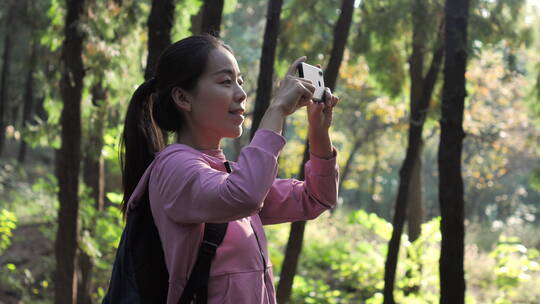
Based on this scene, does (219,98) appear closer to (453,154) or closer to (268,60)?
(268,60)

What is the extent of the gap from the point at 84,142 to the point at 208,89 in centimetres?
536

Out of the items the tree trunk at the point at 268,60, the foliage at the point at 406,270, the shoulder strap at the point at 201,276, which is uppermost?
the tree trunk at the point at 268,60

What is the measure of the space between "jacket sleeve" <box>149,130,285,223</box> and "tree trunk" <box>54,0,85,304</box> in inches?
157

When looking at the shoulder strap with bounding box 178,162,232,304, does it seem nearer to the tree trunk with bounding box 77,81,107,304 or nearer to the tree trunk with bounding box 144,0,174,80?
the tree trunk with bounding box 144,0,174,80

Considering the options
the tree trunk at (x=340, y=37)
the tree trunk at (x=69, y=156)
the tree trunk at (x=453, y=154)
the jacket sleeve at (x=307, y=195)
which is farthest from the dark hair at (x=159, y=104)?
the tree trunk at (x=340, y=37)

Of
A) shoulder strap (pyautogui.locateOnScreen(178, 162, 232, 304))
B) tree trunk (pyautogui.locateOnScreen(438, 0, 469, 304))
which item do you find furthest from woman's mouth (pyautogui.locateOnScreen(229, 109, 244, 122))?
tree trunk (pyautogui.locateOnScreen(438, 0, 469, 304))

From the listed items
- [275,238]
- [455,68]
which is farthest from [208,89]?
[275,238]

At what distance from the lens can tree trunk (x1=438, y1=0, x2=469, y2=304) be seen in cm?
486

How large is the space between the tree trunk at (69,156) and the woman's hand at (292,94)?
393cm

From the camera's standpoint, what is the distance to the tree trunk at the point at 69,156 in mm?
5570

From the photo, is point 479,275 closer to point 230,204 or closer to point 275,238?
point 275,238

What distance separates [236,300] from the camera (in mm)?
1830

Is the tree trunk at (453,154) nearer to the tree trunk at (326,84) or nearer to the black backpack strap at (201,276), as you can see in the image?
the tree trunk at (326,84)

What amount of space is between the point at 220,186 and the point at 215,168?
32cm
